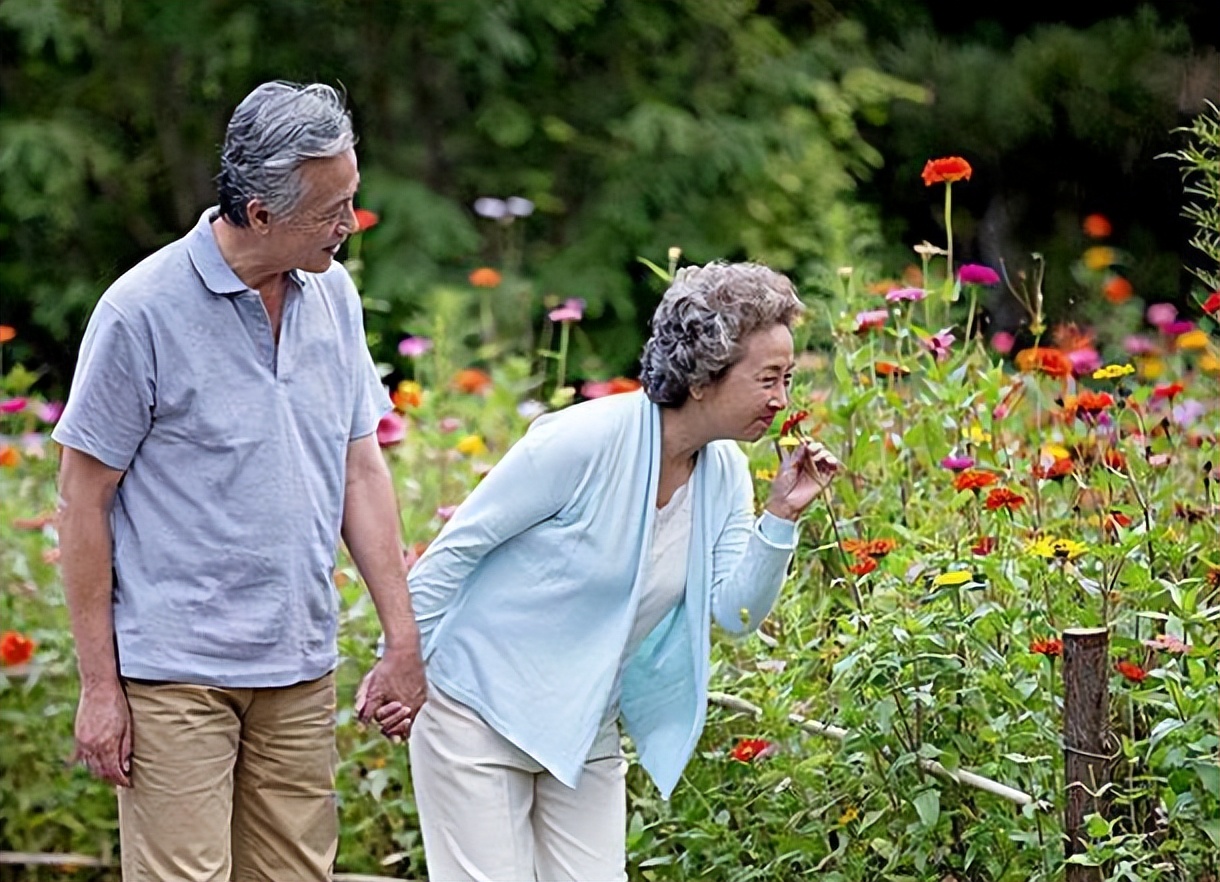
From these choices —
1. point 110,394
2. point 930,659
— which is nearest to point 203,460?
point 110,394

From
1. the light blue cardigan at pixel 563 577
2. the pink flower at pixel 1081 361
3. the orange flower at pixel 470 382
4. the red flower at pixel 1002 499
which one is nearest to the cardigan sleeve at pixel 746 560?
the light blue cardigan at pixel 563 577

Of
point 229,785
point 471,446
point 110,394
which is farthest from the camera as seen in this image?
point 471,446

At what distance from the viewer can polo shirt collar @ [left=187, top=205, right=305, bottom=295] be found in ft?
9.42

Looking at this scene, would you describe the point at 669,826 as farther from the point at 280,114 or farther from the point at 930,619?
the point at 280,114

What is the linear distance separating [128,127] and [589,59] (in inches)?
74.9

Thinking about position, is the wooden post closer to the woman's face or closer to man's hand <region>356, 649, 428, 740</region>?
the woman's face

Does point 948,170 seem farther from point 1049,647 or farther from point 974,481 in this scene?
point 1049,647

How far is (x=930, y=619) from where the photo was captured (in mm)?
3320

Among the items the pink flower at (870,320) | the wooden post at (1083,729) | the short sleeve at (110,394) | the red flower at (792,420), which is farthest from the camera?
the pink flower at (870,320)

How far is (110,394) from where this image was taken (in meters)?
2.79

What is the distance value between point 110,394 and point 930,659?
1.27 m

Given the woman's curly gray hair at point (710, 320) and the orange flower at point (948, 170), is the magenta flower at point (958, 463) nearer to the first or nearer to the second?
the orange flower at point (948, 170)

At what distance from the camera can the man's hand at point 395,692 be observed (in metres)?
3.07

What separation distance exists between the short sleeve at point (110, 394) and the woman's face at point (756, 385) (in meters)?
0.76
